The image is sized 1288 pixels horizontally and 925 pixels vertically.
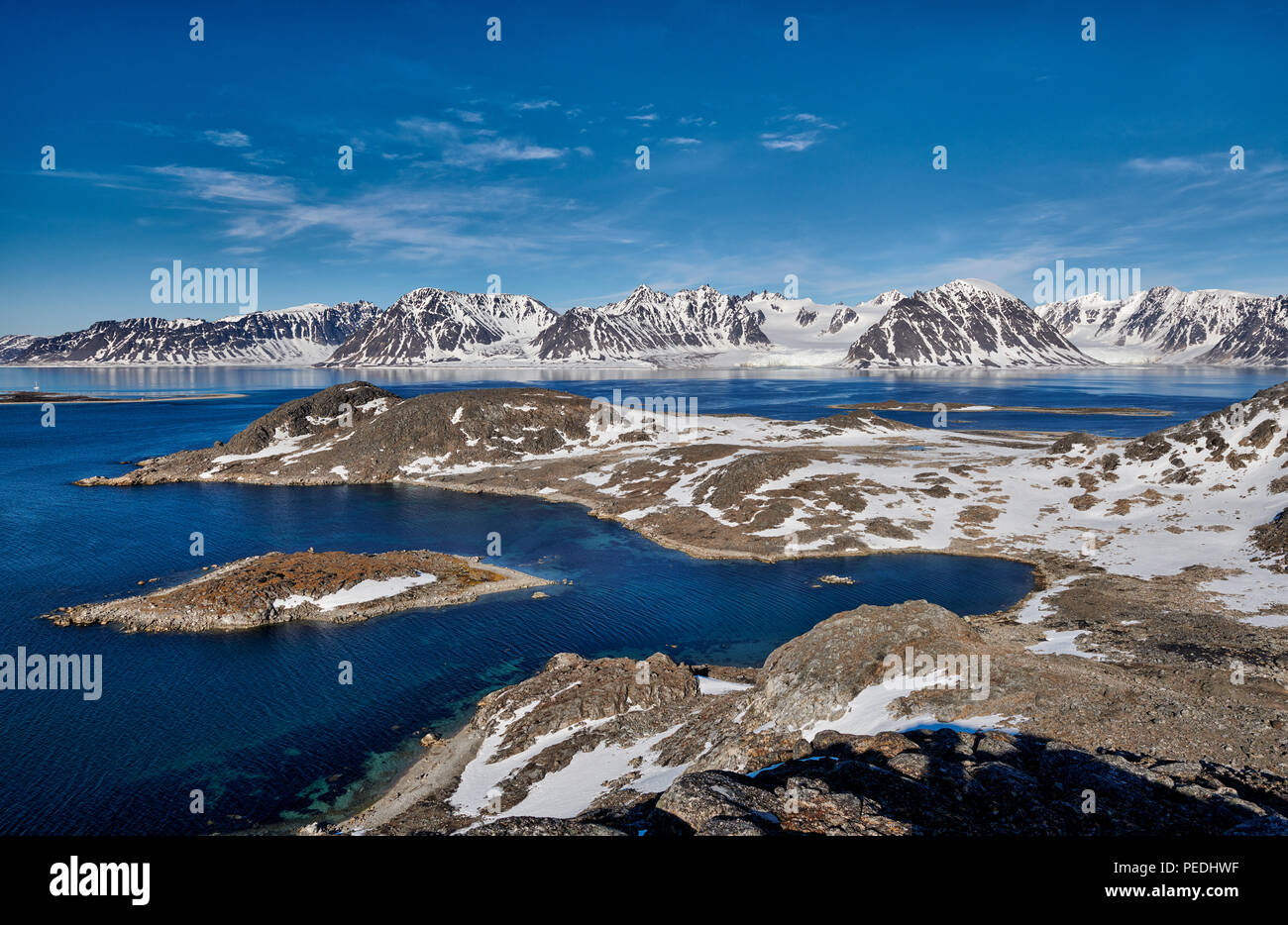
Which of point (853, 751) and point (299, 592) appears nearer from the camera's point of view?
point (853, 751)

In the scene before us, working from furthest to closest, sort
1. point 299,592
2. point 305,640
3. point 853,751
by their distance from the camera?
point 299,592
point 305,640
point 853,751

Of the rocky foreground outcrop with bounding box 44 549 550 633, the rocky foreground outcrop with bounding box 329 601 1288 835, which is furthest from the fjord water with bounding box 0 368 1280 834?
the rocky foreground outcrop with bounding box 329 601 1288 835

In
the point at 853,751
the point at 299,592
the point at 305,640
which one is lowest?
the point at 305,640

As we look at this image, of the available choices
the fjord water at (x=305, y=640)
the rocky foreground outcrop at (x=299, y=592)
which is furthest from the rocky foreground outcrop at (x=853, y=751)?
the rocky foreground outcrop at (x=299, y=592)

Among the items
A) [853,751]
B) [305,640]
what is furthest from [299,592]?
[853,751]

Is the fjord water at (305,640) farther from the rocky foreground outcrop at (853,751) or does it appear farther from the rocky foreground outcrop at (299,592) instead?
the rocky foreground outcrop at (853,751)

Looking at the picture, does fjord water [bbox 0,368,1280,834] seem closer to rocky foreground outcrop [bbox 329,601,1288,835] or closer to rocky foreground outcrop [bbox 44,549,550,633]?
rocky foreground outcrop [bbox 44,549,550,633]

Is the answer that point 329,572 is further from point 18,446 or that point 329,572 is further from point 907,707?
point 18,446

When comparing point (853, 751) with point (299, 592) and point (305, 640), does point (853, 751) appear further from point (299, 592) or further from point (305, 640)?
point (299, 592)
